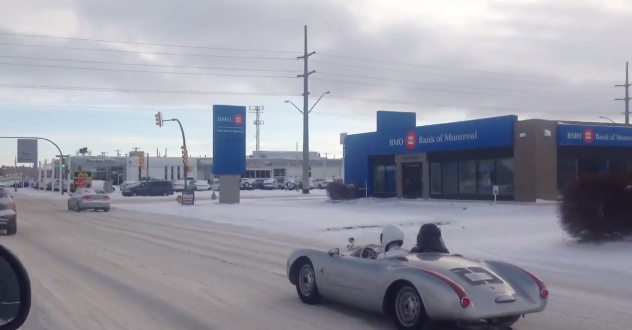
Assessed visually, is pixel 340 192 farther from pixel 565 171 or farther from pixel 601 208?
pixel 601 208

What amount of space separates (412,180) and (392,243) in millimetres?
35567

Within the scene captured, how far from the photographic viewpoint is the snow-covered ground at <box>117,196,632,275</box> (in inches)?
615

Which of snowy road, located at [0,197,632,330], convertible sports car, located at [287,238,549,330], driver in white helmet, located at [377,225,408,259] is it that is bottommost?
snowy road, located at [0,197,632,330]

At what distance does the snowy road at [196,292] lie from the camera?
8781 mm

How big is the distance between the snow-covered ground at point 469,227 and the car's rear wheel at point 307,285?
5324 millimetres

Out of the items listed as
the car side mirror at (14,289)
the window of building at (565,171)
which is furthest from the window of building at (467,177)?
the car side mirror at (14,289)

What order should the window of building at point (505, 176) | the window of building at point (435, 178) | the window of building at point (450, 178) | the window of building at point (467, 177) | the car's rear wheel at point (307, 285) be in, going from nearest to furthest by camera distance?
the car's rear wheel at point (307, 285), the window of building at point (505, 176), the window of building at point (467, 177), the window of building at point (450, 178), the window of building at point (435, 178)

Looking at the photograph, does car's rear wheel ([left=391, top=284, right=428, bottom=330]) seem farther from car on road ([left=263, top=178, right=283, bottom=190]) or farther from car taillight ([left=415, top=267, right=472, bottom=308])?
car on road ([left=263, top=178, right=283, bottom=190])

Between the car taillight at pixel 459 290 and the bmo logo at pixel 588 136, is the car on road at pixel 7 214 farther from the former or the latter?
the bmo logo at pixel 588 136

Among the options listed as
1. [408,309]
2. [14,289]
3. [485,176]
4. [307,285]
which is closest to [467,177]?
[485,176]

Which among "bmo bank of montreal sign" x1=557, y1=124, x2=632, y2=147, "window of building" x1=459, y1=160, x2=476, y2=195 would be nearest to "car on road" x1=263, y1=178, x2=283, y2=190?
"window of building" x1=459, y1=160, x2=476, y2=195

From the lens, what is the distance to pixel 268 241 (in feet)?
67.8

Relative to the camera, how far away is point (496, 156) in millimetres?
37688

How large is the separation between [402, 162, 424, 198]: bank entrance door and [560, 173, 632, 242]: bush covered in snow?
26.4m
